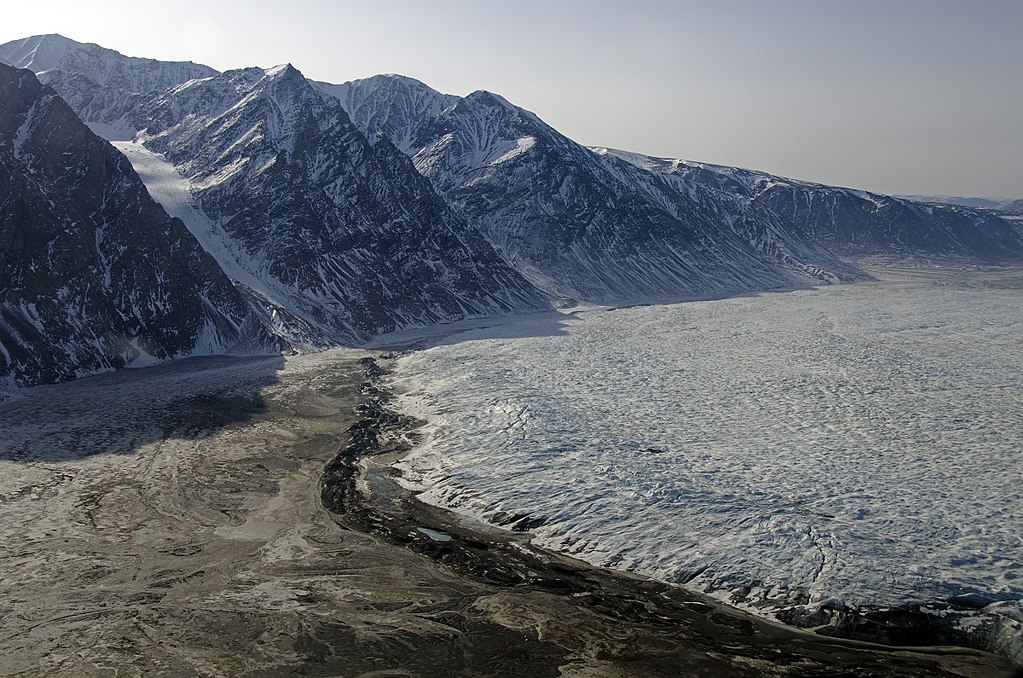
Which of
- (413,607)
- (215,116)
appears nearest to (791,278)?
(215,116)

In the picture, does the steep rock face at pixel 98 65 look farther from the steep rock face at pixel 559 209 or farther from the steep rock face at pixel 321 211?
Answer: the steep rock face at pixel 559 209

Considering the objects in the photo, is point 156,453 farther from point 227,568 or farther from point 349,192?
point 349,192

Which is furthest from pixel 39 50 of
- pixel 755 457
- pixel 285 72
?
pixel 755 457

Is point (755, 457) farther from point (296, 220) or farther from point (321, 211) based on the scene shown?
point (321, 211)

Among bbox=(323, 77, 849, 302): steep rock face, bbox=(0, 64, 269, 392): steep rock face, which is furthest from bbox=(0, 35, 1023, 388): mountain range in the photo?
bbox=(323, 77, 849, 302): steep rock face

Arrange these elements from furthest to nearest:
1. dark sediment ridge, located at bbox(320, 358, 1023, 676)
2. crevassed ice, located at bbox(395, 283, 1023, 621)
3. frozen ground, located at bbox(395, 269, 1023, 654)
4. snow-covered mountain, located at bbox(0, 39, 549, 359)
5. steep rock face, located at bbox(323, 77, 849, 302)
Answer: steep rock face, located at bbox(323, 77, 849, 302)
snow-covered mountain, located at bbox(0, 39, 549, 359)
crevassed ice, located at bbox(395, 283, 1023, 621)
frozen ground, located at bbox(395, 269, 1023, 654)
dark sediment ridge, located at bbox(320, 358, 1023, 676)

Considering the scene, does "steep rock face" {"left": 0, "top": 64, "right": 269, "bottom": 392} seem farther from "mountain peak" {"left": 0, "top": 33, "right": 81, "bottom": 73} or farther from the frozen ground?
"mountain peak" {"left": 0, "top": 33, "right": 81, "bottom": 73}

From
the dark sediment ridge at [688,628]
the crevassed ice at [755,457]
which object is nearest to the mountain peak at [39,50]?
the crevassed ice at [755,457]
